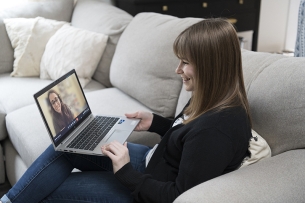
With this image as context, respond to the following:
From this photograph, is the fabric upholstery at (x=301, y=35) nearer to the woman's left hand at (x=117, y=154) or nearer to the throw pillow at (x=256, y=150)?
the throw pillow at (x=256, y=150)

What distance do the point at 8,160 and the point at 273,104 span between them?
139 cm

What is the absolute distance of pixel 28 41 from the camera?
92.0 inches

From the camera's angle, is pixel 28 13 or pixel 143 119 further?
pixel 28 13

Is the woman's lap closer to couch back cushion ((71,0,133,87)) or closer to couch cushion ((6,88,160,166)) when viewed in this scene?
couch cushion ((6,88,160,166))

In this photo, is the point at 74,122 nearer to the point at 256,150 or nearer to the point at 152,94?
the point at 152,94

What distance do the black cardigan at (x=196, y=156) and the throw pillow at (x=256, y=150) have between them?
2 centimetres

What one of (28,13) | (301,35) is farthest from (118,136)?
(28,13)

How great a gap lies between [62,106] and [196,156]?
2.01 ft

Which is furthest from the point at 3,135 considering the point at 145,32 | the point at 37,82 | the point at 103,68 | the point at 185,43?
the point at 185,43

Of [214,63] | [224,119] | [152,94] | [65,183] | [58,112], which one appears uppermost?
[214,63]

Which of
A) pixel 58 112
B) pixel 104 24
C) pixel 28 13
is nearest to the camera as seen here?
pixel 58 112

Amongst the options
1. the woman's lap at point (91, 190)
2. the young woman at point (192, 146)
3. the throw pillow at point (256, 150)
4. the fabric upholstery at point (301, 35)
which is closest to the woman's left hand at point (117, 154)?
the young woman at point (192, 146)

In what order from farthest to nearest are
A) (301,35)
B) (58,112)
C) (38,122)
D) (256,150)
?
(301,35)
(38,122)
(58,112)
(256,150)

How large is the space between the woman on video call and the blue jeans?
10 cm
